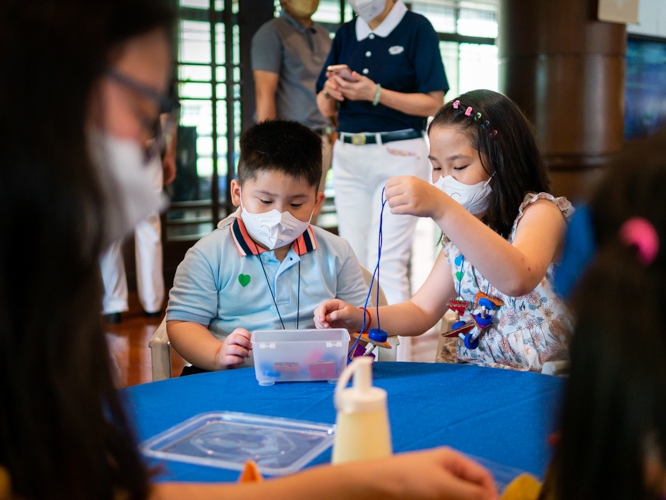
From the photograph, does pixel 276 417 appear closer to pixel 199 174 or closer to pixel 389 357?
pixel 389 357

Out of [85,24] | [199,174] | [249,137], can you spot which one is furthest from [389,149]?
[199,174]

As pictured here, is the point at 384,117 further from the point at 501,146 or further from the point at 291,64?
the point at 501,146

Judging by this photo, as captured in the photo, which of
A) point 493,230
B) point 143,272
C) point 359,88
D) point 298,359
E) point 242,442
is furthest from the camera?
point 143,272

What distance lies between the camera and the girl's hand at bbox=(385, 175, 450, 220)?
3.79 feet

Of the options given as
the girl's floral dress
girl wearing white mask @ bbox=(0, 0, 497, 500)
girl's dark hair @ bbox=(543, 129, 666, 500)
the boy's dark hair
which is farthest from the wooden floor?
girl's dark hair @ bbox=(543, 129, 666, 500)

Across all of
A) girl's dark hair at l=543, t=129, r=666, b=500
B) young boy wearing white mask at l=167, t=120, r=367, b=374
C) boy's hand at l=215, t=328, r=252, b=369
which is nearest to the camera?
girl's dark hair at l=543, t=129, r=666, b=500

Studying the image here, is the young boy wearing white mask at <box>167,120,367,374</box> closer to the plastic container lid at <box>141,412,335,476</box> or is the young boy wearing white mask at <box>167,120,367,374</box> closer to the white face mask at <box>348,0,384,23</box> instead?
the plastic container lid at <box>141,412,335,476</box>

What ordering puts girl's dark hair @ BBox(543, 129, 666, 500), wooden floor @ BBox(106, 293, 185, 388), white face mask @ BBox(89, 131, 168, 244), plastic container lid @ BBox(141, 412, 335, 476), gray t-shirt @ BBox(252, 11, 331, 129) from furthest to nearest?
1. gray t-shirt @ BBox(252, 11, 331, 129)
2. wooden floor @ BBox(106, 293, 185, 388)
3. plastic container lid @ BBox(141, 412, 335, 476)
4. white face mask @ BBox(89, 131, 168, 244)
5. girl's dark hair @ BBox(543, 129, 666, 500)

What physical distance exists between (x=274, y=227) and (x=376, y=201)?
94 centimetres

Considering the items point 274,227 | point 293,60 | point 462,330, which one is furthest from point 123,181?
point 293,60

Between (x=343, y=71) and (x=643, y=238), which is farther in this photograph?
(x=343, y=71)

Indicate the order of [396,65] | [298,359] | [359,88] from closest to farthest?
[298,359], [359,88], [396,65]

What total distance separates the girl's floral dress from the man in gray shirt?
4.52ft

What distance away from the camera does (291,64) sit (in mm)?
2836
